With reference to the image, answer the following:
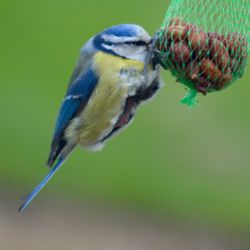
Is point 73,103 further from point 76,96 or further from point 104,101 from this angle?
point 104,101

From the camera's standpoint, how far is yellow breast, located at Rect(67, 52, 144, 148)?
15.7ft

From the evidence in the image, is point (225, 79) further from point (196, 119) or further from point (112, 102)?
Answer: point (196, 119)

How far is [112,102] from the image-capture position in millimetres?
4832

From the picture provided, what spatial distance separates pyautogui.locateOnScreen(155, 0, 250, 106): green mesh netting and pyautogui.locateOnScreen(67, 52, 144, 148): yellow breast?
203 millimetres

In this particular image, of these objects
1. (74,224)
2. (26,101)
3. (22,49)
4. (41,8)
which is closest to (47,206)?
(74,224)

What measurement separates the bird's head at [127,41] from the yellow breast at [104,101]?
0.10ft

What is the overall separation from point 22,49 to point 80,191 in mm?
1845

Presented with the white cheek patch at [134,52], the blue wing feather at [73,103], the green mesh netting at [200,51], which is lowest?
the blue wing feather at [73,103]

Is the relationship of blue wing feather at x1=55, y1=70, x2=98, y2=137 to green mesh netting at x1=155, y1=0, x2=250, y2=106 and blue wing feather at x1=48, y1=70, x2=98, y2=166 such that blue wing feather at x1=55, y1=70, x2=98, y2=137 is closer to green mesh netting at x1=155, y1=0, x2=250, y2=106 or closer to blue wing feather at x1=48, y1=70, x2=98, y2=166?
blue wing feather at x1=48, y1=70, x2=98, y2=166

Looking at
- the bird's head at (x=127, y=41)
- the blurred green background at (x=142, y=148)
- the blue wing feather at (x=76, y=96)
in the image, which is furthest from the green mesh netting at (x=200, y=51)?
the blurred green background at (x=142, y=148)

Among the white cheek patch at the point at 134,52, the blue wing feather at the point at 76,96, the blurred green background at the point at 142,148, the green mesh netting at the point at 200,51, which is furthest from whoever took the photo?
the blurred green background at the point at 142,148

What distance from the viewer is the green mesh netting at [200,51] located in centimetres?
456

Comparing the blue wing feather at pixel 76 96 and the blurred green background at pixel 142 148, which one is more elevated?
the blue wing feather at pixel 76 96

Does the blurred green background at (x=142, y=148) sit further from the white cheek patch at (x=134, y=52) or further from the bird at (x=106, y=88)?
the white cheek patch at (x=134, y=52)
